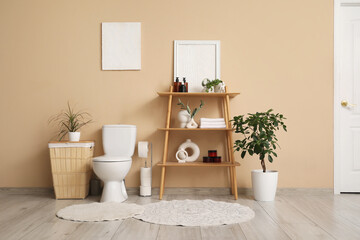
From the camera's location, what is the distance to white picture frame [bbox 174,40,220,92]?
143 inches

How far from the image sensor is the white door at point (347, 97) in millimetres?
3598

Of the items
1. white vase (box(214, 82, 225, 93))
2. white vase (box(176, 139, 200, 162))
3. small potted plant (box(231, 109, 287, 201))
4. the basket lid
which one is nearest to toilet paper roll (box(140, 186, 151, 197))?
white vase (box(176, 139, 200, 162))

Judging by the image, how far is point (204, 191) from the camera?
141 inches

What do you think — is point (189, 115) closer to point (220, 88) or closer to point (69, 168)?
point (220, 88)

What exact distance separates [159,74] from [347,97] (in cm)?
198

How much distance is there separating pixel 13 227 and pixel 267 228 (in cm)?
169

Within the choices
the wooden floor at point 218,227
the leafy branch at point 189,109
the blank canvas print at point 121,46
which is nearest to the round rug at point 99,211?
the wooden floor at point 218,227

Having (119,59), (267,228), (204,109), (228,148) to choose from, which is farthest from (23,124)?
(267,228)

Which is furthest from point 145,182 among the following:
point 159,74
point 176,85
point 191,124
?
point 159,74

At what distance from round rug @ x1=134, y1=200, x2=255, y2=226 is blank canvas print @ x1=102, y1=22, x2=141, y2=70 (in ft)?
4.85

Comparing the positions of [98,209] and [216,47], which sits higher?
[216,47]

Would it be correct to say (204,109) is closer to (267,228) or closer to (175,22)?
(175,22)

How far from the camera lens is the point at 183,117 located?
3461mm

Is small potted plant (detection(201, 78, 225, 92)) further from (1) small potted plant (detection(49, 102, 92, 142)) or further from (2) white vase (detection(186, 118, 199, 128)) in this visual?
(1) small potted plant (detection(49, 102, 92, 142))
